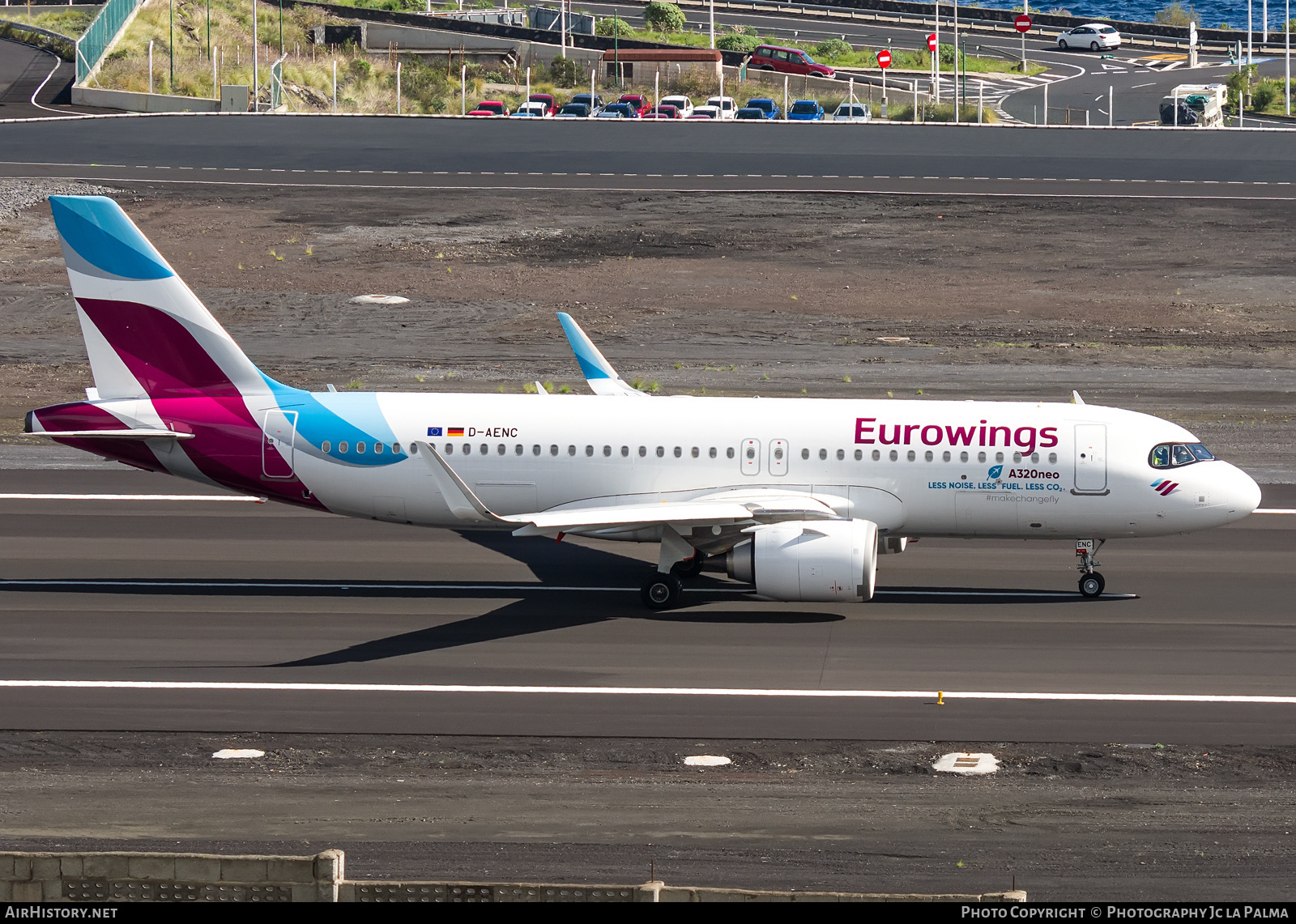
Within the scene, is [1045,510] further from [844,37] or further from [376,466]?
[844,37]

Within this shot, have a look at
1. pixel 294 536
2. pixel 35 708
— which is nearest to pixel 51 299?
pixel 294 536

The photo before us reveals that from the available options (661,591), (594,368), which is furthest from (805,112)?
(661,591)

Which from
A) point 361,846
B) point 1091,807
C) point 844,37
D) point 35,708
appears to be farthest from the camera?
point 844,37

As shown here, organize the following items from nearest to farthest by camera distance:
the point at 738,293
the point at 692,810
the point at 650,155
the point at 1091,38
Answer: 1. the point at 692,810
2. the point at 738,293
3. the point at 650,155
4. the point at 1091,38

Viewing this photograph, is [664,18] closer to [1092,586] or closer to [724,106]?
[724,106]

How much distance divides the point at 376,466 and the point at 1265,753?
17.0 meters

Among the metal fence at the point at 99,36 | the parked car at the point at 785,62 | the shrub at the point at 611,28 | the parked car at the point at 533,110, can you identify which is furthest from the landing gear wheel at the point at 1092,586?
the shrub at the point at 611,28

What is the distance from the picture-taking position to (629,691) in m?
25.7

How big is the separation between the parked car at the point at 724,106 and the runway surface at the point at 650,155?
11.8 m

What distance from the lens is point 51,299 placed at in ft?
193

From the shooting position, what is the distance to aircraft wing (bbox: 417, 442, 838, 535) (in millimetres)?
27656

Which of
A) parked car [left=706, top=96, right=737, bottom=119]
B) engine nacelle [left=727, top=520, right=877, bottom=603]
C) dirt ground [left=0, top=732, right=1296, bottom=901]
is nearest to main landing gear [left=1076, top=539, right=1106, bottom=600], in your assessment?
engine nacelle [left=727, top=520, right=877, bottom=603]

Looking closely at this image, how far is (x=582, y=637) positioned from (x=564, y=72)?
98124 mm

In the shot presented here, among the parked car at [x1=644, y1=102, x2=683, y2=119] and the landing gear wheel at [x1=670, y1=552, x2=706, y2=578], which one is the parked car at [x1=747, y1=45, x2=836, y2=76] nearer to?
the parked car at [x1=644, y1=102, x2=683, y2=119]
